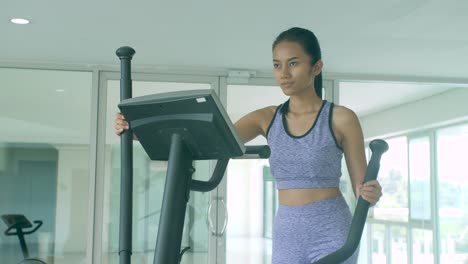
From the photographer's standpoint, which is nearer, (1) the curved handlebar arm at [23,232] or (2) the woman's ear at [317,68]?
(2) the woman's ear at [317,68]

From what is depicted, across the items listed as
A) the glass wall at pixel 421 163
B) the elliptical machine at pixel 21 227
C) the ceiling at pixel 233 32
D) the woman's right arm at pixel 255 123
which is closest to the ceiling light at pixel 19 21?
the ceiling at pixel 233 32

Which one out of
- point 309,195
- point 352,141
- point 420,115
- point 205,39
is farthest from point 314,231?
point 420,115

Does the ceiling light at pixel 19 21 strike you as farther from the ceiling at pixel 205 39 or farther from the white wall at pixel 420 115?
the white wall at pixel 420 115

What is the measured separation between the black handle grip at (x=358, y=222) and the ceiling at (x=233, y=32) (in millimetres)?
2165

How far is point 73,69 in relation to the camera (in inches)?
197

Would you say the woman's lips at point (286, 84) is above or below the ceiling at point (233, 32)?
below

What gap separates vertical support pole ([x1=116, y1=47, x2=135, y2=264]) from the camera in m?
1.23

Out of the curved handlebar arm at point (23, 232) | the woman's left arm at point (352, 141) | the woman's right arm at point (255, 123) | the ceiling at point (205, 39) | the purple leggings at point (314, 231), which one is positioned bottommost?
the curved handlebar arm at point (23, 232)

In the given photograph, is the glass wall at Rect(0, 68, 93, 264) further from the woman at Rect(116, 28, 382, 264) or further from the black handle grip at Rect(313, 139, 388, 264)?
the black handle grip at Rect(313, 139, 388, 264)

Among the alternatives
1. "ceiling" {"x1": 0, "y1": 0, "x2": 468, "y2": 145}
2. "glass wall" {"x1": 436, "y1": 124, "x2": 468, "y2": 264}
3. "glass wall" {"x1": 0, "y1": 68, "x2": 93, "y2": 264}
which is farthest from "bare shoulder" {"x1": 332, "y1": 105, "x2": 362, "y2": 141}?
"glass wall" {"x1": 436, "y1": 124, "x2": 468, "y2": 264}

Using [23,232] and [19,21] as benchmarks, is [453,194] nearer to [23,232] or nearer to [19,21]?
[23,232]

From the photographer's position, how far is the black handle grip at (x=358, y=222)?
1259mm

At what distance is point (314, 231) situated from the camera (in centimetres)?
135

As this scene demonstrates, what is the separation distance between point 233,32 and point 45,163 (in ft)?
6.76
